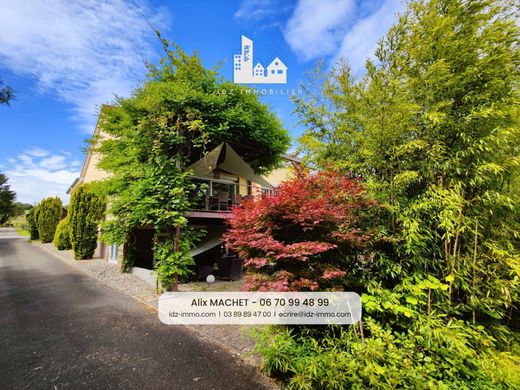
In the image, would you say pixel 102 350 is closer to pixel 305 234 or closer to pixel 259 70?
pixel 305 234

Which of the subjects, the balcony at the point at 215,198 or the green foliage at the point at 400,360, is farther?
the balcony at the point at 215,198

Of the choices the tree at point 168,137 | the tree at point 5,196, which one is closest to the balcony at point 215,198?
the tree at point 168,137

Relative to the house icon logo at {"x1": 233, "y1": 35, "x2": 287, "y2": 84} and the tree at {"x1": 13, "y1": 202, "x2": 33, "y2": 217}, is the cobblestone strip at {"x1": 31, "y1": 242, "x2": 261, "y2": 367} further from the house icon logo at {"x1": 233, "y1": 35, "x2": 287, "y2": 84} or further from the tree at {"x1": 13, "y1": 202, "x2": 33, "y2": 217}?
the tree at {"x1": 13, "y1": 202, "x2": 33, "y2": 217}

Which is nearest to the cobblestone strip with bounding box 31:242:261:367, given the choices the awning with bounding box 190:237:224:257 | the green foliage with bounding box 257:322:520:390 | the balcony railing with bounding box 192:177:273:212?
the green foliage with bounding box 257:322:520:390

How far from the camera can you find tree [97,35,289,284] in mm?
6047

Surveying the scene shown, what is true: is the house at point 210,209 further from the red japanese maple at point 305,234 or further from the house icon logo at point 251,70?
the red japanese maple at point 305,234

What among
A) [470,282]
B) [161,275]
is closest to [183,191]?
[161,275]

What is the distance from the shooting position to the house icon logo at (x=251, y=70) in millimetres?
6742

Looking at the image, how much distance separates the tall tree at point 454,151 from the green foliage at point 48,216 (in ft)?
80.7

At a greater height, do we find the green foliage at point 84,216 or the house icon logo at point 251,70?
the house icon logo at point 251,70

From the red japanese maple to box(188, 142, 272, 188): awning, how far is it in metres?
4.03

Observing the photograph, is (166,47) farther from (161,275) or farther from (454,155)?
(454,155)

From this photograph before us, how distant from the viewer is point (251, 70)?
23.3ft

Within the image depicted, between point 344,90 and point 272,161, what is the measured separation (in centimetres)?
567
